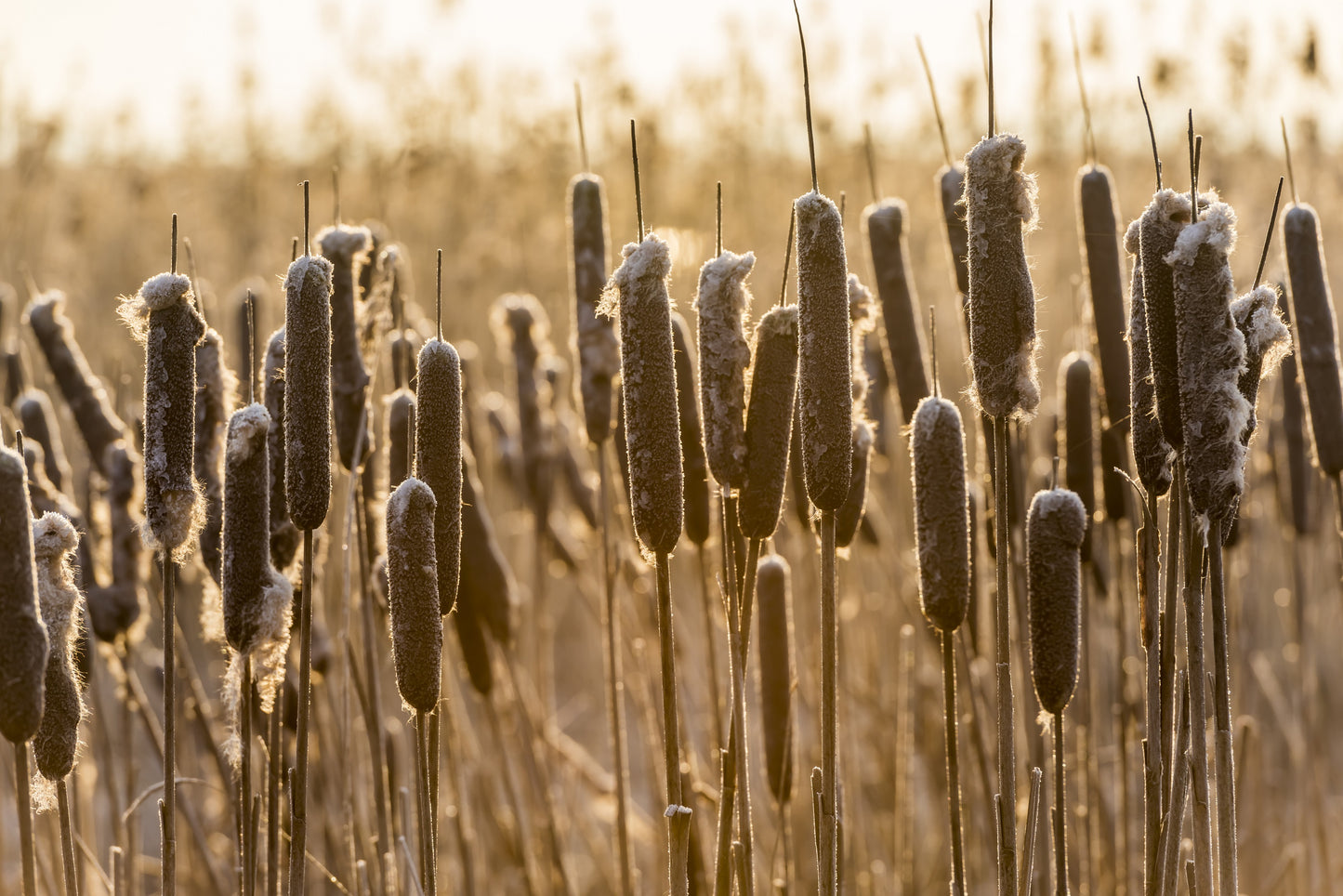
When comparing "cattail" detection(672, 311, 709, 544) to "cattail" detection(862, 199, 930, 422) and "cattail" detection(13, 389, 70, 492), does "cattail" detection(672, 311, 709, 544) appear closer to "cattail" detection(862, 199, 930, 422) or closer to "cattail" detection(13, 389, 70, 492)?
"cattail" detection(862, 199, 930, 422)

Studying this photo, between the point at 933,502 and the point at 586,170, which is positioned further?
the point at 586,170

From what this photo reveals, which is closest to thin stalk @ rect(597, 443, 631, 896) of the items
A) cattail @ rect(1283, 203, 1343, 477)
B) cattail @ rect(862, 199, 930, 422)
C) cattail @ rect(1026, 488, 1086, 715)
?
cattail @ rect(862, 199, 930, 422)

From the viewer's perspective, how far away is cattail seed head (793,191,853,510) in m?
1.11

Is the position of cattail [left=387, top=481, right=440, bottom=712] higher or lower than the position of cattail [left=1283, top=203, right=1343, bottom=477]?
lower

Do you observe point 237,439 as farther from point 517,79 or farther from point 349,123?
point 349,123

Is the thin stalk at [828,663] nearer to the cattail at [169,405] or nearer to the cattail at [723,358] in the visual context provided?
the cattail at [723,358]

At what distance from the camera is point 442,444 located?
119cm

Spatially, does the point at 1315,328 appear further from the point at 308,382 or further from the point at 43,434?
the point at 43,434

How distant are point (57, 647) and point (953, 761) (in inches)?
38.4

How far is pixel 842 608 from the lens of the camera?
3047mm

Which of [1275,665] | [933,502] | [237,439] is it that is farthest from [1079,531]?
[1275,665]

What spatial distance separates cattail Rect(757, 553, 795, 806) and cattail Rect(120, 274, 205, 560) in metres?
0.84

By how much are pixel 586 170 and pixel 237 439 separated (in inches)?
31.2

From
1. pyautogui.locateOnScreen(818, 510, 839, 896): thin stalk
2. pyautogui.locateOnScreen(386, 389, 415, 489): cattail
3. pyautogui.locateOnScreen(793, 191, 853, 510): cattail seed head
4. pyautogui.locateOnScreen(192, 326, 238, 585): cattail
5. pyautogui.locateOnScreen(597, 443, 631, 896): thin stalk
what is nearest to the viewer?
pyautogui.locateOnScreen(793, 191, 853, 510): cattail seed head
